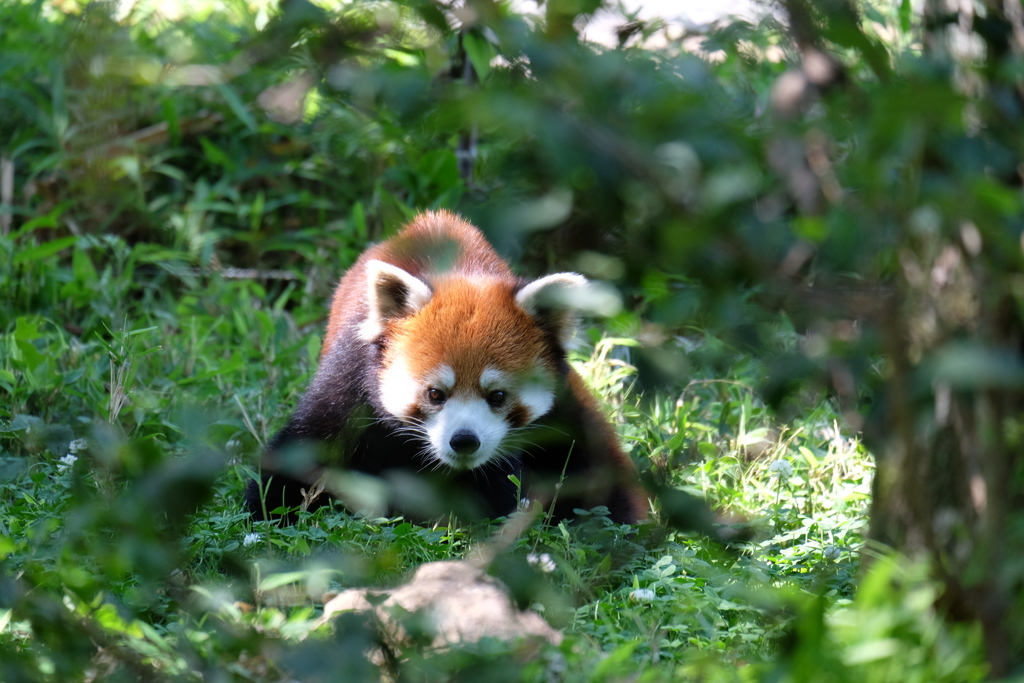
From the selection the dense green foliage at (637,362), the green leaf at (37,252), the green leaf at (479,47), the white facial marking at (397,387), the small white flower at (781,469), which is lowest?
the small white flower at (781,469)

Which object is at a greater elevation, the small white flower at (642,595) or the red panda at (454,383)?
the small white flower at (642,595)

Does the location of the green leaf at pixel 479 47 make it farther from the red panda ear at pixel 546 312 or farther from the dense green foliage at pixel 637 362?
the red panda ear at pixel 546 312

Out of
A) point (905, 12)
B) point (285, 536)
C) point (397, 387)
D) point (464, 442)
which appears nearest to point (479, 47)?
point (285, 536)

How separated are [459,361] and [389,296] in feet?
1.06

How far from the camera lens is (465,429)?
3326 mm

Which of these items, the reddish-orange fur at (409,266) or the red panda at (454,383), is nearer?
the red panda at (454,383)

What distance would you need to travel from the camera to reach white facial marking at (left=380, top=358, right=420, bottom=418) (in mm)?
3443

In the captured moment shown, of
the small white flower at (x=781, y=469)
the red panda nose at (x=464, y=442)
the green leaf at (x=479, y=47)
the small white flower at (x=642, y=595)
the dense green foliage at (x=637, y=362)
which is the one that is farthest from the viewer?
the red panda nose at (x=464, y=442)

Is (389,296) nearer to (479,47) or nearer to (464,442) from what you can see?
(464,442)

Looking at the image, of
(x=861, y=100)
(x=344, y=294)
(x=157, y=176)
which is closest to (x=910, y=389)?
(x=861, y=100)

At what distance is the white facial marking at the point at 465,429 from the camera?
10.9ft

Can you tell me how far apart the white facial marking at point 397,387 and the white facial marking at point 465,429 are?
0.35ft

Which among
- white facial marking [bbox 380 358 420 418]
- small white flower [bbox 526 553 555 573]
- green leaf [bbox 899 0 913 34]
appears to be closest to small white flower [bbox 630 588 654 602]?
small white flower [bbox 526 553 555 573]

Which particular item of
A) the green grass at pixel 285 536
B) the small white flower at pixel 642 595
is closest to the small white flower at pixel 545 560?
the green grass at pixel 285 536
